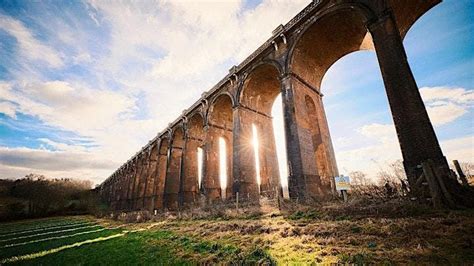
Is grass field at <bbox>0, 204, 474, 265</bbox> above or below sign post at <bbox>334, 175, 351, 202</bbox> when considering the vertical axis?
below

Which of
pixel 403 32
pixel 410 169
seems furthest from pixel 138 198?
pixel 403 32

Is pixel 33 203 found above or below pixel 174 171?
below

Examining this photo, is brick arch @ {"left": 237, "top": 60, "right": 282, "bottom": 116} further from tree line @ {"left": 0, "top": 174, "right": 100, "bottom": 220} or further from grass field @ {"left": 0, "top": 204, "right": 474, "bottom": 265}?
tree line @ {"left": 0, "top": 174, "right": 100, "bottom": 220}

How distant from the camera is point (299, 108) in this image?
11.8m

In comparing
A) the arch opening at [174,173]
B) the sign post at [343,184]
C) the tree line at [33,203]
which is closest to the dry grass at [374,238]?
the sign post at [343,184]

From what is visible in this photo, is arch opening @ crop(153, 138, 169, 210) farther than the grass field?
Yes

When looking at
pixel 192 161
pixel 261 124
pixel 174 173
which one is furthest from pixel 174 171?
pixel 261 124

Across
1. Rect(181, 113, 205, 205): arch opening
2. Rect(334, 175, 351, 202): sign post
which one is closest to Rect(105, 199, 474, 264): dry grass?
Rect(334, 175, 351, 202): sign post

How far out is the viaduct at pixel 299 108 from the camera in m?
7.17

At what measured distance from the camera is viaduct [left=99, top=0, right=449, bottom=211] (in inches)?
282

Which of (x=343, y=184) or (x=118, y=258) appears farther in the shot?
(x=343, y=184)

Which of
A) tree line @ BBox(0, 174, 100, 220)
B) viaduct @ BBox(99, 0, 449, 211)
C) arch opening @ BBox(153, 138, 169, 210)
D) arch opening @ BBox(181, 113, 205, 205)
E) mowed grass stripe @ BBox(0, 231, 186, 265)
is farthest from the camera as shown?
tree line @ BBox(0, 174, 100, 220)

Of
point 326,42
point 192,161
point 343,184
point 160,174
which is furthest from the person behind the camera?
point 160,174

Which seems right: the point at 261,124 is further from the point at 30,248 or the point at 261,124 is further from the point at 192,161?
the point at 30,248
